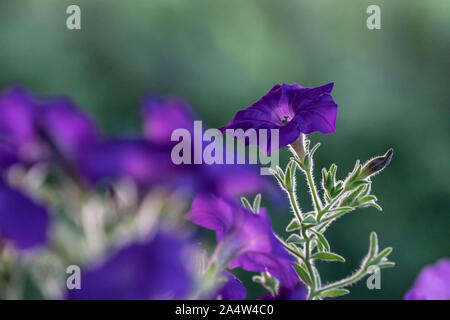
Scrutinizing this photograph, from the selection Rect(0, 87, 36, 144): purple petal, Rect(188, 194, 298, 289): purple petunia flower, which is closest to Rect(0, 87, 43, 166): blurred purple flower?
Rect(0, 87, 36, 144): purple petal

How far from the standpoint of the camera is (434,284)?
2.03 ft

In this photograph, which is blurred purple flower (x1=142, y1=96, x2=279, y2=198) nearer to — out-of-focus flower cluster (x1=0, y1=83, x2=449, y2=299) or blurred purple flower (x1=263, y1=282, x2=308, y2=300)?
out-of-focus flower cluster (x1=0, y1=83, x2=449, y2=299)

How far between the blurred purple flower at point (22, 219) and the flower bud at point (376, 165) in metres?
0.44

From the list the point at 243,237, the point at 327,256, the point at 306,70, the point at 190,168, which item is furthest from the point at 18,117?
the point at 306,70

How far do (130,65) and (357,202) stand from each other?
3.84 meters

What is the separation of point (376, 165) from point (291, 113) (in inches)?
4.5

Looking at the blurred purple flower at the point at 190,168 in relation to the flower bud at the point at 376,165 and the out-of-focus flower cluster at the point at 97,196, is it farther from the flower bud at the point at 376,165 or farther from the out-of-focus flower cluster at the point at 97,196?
the flower bud at the point at 376,165

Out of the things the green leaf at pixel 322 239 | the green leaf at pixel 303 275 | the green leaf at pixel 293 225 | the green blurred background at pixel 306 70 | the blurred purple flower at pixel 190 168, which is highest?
the green blurred background at pixel 306 70

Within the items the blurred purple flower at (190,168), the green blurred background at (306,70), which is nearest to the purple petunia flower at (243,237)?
the blurred purple flower at (190,168)

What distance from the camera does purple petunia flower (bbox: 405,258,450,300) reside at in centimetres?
60

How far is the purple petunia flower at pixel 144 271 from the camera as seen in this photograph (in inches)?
11.7

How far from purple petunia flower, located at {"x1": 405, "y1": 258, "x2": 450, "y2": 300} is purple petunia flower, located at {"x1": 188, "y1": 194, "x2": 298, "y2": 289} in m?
0.15

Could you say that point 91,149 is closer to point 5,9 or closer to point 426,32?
point 5,9

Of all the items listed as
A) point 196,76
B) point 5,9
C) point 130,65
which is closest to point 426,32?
point 196,76
